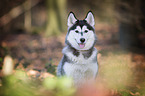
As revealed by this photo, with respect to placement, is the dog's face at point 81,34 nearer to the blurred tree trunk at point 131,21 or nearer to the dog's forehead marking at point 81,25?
the dog's forehead marking at point 81,25

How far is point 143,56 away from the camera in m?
7.35

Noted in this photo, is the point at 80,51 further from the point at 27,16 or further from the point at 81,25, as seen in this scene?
the point at 27,16

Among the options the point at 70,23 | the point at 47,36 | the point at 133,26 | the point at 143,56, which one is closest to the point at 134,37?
the point at 133,26

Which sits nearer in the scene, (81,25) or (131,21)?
(81,25)

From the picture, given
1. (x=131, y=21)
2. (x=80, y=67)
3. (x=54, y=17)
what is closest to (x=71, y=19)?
(x=80, y=67)

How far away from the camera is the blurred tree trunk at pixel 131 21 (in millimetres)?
7324

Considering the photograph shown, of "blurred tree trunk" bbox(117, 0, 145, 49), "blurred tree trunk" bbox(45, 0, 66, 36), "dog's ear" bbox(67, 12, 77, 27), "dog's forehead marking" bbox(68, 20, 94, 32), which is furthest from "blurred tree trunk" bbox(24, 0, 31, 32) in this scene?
"dog's forehead marking" bbox(68, 20, 94, 32)

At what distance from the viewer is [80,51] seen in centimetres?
368

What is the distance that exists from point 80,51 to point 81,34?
15.3 inches

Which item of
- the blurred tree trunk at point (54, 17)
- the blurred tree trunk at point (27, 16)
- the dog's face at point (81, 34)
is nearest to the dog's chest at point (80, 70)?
the dog's face at point (81, 34)

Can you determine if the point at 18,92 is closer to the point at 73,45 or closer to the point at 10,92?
the point at 10,92

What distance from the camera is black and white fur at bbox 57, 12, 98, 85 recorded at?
11.6ft

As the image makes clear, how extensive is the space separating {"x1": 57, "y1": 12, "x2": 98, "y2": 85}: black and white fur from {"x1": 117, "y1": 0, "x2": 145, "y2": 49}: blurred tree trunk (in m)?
4.39

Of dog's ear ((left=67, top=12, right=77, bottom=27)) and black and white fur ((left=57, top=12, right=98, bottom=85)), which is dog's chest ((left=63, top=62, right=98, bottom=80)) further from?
dog's ear ((left=67, top=12, right=77, bottom=27))
